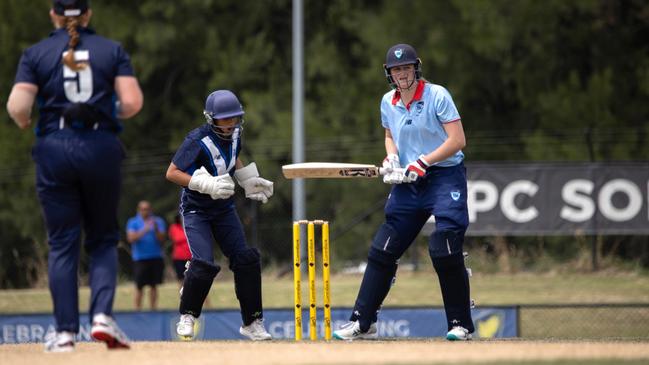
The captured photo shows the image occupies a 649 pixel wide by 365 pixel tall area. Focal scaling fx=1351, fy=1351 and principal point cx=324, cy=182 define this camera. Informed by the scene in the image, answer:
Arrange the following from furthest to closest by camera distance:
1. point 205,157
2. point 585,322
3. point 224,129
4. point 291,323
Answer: point 585,322
point 291,323
point 205,157
point 224,129

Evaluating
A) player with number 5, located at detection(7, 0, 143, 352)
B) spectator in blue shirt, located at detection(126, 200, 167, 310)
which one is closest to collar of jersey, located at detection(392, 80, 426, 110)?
player with number 5, located at detection(7, 0, 143, 352)

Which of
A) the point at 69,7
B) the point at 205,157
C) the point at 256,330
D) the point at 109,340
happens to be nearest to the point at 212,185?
the point at 205,157

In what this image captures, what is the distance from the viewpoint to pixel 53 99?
7.62 meters

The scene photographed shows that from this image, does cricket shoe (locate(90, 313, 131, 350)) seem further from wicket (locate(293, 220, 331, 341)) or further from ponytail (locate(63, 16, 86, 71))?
wicket (locate(293, 220, 331, 341))

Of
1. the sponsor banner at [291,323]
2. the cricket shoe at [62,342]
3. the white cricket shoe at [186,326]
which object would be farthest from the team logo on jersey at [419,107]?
the sponsor banner at [291,323]

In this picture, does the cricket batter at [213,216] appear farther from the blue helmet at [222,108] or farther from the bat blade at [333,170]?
the bat blade at [333,170]

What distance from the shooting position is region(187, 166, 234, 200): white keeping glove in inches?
383

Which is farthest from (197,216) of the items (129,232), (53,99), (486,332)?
(129,232)

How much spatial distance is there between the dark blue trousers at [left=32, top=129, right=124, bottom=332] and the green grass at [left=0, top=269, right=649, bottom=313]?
35.5 ft

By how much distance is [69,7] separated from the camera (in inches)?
301

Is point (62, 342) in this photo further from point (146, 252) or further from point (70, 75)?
point (146, 252)

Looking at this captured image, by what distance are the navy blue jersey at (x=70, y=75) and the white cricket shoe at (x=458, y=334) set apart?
2999 millimetres

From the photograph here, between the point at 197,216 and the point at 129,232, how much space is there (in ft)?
35.0

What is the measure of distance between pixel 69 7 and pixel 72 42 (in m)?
0.21
